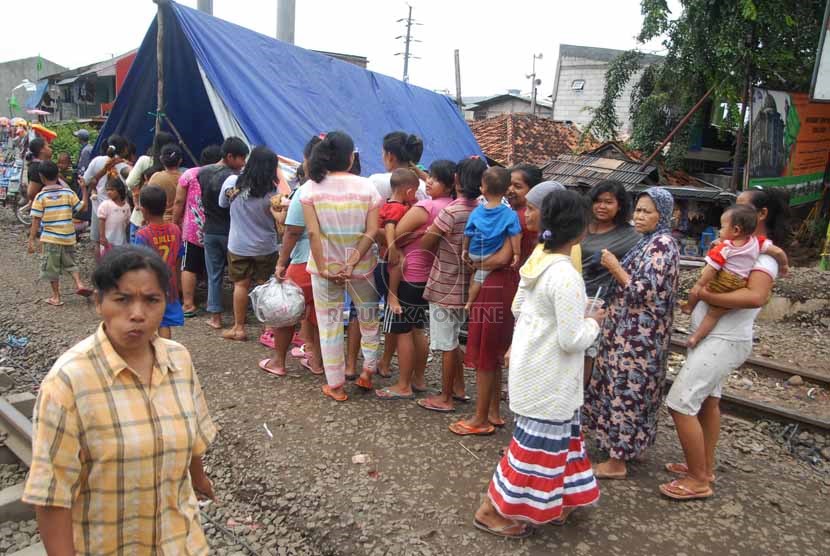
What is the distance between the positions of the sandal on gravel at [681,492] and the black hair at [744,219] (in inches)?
55.5

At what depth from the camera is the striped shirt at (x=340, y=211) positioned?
12.5 feet

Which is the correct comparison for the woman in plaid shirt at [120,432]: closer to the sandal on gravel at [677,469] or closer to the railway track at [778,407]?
the sandal on gravel at [677,469]

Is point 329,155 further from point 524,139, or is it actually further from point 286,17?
point 524,139

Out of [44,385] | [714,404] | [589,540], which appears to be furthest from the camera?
[714,404]

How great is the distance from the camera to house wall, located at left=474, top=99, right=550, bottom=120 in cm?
3238

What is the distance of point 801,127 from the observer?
11.9m

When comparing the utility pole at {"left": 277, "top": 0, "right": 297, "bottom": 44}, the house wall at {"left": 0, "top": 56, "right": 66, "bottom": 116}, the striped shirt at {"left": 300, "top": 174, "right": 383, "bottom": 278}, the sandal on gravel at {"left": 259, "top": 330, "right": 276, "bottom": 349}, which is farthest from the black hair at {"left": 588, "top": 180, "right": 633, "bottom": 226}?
the house wall at {"left": 0, "top": 56, "right": 66, "bottom": 116}

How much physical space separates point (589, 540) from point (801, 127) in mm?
12321

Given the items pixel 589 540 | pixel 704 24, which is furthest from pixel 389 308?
pixel 704 24

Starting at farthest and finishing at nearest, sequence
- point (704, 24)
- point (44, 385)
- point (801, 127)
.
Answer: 1. point (801, 127)
2. point (704, 24)
3. point (44, 385)

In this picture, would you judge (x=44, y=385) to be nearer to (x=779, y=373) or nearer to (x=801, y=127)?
(x=779, y=373)

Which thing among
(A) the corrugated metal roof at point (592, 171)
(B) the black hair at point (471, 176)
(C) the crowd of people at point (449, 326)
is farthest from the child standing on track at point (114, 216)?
(A) the corrugated metal roof at point (592, 171)

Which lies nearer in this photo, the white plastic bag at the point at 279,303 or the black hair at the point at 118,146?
the white plastic bag at the point at 279,303

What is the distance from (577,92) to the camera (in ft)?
90.3
